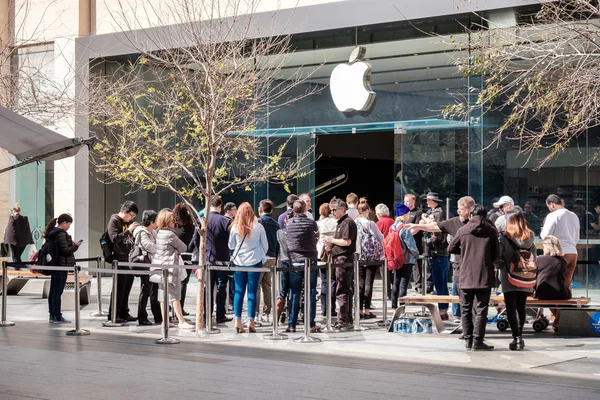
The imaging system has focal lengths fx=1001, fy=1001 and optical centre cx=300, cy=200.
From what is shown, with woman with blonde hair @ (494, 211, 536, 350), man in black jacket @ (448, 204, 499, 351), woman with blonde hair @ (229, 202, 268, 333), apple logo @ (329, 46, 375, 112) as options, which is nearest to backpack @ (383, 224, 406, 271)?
woman with blonde hair @ (229, 202, 268, 333)

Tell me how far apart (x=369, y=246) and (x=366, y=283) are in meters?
0.81

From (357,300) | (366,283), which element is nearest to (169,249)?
(357,300)

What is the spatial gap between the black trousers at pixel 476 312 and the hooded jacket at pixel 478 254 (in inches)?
5.0

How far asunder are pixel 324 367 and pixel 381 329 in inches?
155

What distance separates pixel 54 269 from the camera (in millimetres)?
14969

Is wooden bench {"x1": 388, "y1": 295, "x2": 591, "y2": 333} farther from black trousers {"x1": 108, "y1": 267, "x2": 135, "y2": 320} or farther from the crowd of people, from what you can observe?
black trousers {"x1": 108, "y1": 267, "x2": 135, "y2": 320}

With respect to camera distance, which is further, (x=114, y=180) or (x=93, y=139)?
(x=114, y=180)

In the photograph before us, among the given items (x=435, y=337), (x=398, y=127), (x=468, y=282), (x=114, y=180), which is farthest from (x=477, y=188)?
(x=114, y=180)

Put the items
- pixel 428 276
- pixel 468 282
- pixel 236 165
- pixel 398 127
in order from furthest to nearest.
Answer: pixel 236 165
pixel 398 127
pixel 428 276
pixel 468 282

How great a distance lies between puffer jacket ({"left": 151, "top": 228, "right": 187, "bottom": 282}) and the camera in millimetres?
14516

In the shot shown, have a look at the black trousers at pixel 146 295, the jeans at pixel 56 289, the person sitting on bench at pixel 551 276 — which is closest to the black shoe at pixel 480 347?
the person sitting on bench at pixel 551 276

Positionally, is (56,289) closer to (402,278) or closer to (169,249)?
(169,249)

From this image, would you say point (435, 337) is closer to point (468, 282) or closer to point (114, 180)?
point (468, 282)

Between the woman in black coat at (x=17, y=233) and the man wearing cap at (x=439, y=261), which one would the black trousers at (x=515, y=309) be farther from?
the woman in black coat at (x=17, y=233)
